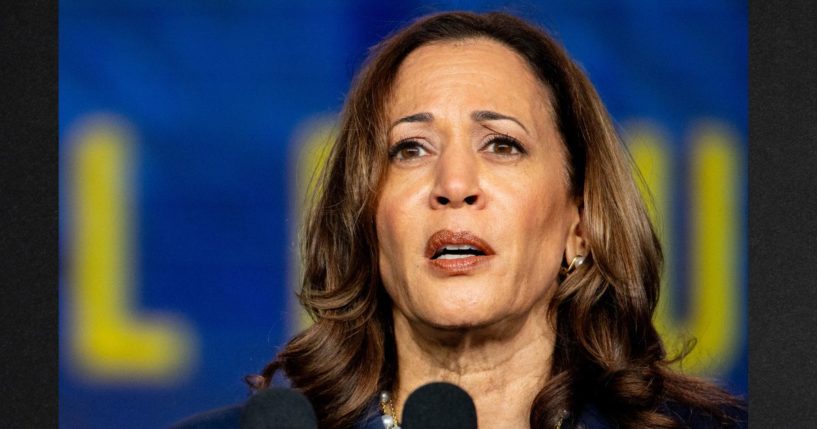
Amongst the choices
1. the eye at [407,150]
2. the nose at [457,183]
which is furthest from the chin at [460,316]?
the eye at [407,150]

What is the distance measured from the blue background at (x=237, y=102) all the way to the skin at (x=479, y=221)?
0.53 m

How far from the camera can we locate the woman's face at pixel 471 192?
1.65 meters

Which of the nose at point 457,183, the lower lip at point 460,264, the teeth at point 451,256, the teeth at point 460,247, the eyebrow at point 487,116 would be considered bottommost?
the lower lip at point 460,264

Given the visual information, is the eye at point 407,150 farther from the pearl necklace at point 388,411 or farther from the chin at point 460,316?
the pearl necklace at point 388,411

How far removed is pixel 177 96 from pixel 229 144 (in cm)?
15

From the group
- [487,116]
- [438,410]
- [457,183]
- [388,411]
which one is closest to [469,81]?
[487,116]

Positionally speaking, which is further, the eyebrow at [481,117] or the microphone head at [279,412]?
the eyebrow at [481,117]

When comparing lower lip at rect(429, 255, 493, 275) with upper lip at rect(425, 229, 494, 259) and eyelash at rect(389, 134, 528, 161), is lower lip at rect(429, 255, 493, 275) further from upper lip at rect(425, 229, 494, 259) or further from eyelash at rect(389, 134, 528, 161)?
eyelash at rect(389, 134, 528, 161)

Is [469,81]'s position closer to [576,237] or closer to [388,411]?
[576,237]

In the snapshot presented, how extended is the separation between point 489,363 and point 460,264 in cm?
19

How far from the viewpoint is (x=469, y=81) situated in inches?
70.4

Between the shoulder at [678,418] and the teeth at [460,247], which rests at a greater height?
the teeth at [460,247]

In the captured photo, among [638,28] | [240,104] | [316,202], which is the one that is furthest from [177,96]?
[638,28]

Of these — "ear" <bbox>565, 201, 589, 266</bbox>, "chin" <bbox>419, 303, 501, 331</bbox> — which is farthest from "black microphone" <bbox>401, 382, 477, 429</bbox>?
"ear" <bbox>565, 201, 589, 266</bbox>
